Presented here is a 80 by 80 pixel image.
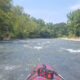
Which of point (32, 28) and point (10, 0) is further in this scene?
point (32, 28)

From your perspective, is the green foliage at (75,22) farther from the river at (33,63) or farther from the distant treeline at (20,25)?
the river at (33,63)

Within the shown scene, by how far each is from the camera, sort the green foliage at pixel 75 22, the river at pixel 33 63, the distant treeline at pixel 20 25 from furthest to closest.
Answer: the green foliage at pixel 75 22, the distant treeline at pixel 20 25, the river at pixel 33 63

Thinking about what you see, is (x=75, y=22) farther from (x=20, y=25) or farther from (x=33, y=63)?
(x=33, y=63)

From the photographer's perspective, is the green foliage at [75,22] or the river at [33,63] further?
the green foliage at [75,22]

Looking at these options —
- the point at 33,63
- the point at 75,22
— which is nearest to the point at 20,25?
the point at 75,22

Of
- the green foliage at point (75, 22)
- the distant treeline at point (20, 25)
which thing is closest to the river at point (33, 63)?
the distant treeline at point (20, 25)

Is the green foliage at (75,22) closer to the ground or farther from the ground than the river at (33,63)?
farther from the ground

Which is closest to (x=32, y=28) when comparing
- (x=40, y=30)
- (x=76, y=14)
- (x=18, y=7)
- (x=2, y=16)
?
(x=40, y=30)

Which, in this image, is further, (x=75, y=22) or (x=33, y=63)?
(x=75, y=22)

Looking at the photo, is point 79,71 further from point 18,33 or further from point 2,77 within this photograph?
point 18,33

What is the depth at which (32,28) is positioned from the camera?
78625 mm

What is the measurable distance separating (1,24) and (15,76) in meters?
33.3

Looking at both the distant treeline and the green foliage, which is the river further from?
the green foliage

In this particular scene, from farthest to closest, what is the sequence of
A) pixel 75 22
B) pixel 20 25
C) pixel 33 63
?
pixel 20 25 → pixel 75 22 → pixel 33 63
